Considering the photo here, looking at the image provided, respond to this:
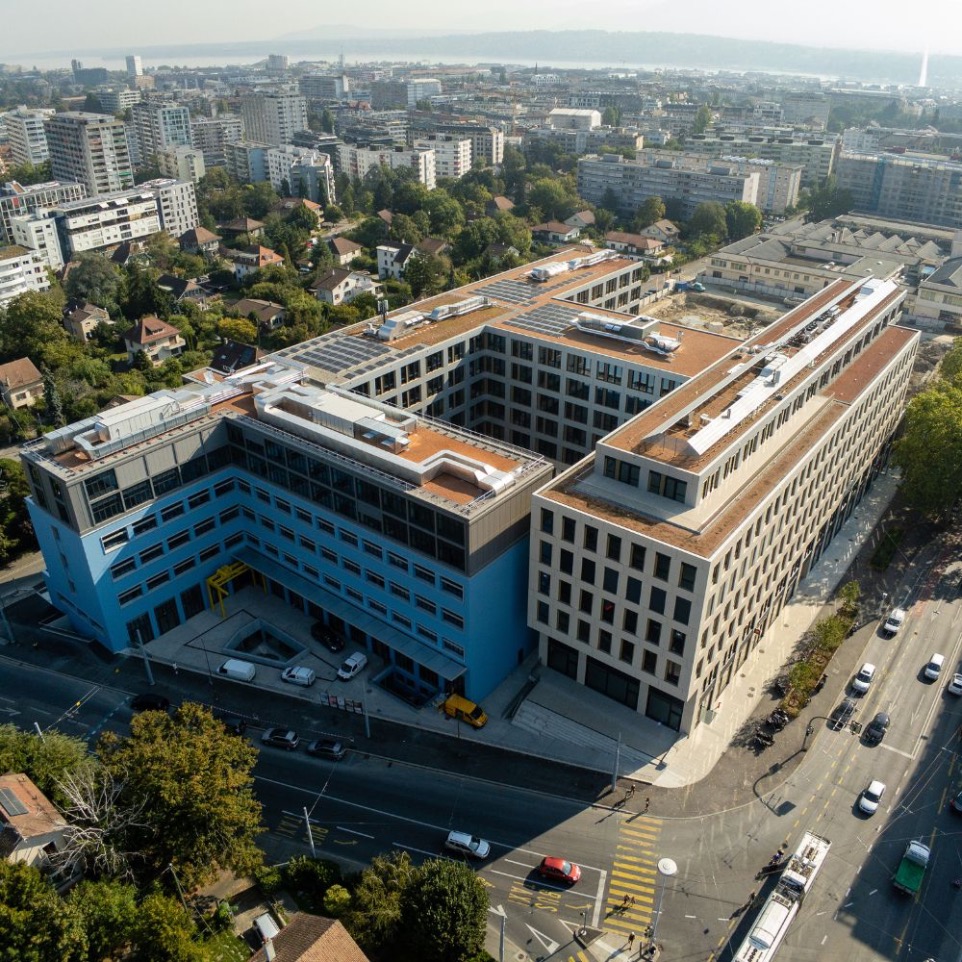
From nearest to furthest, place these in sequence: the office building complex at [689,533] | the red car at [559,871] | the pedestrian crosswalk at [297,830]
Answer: the red car at [559,871] < the pedestrian crosswalk at [297,830] < the office building complex at [689,533]

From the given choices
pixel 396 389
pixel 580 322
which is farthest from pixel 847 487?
pixel 396 389

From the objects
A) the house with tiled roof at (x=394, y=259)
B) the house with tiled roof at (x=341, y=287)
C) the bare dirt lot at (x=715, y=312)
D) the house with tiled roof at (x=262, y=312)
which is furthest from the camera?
the house with tiled roof at (x=394, y=259)

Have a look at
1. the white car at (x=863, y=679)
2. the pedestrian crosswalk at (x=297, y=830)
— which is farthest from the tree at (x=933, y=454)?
the pedestrian crosswalk at (x=297, y=830)

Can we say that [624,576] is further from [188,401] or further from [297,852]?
[188,401]

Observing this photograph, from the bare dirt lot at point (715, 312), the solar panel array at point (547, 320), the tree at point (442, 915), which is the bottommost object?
the bare dirt lot at point (715, 312)

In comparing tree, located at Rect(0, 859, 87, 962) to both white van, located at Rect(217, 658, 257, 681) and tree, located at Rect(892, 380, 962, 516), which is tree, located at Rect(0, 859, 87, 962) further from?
tree, located at Rect(892, 380, 962, 516)

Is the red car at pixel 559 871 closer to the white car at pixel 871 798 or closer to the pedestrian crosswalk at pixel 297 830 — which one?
the pedestrian crosswalk at pixel 297 830
